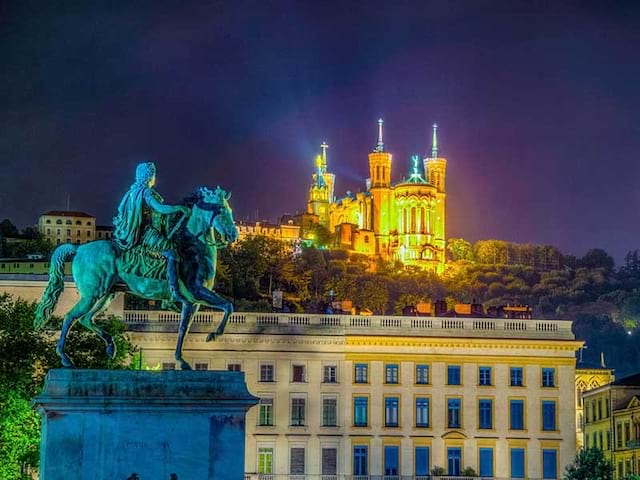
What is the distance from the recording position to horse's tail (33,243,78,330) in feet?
95.9

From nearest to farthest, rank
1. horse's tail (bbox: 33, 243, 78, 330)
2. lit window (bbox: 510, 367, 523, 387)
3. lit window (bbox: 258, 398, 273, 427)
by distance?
horse's tail (bbox: 33, 243, 78, 330)
lit window (bbox: 258, 398, 273, 427)
lit window (bbox: 510, 367, 523, 387)

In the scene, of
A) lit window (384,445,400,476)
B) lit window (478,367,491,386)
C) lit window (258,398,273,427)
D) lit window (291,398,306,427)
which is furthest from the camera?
lit window (478,367,491,386)

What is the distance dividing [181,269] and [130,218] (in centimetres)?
122

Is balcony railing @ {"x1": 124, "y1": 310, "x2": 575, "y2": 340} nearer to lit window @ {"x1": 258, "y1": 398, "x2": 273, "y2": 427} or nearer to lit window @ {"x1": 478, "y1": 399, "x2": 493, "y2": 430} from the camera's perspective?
lit window @ {"x1": 478, "y1": 399, "x2": 493, "y2": 430}

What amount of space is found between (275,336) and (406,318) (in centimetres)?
725

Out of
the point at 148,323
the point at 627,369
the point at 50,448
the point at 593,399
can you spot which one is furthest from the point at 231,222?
the point at 627,369

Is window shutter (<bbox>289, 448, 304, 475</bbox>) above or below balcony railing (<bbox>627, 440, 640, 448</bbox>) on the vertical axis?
below

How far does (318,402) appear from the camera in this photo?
90.6 m

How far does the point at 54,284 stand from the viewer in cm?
2941

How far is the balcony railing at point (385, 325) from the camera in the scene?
298ft

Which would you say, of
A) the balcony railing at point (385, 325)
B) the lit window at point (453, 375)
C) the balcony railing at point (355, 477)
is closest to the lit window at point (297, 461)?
the balcony railing at point (355, 477)

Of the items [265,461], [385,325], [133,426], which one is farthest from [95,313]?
[385,325]

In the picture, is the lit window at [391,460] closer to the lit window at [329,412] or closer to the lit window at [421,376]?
the lit window at [329,412]

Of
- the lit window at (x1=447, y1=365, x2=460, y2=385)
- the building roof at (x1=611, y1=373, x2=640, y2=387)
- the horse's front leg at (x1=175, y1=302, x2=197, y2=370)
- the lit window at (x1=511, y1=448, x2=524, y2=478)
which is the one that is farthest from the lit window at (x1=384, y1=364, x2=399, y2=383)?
the horse's front leg at (x1=175, y1=302, x2=197, y2=370)
